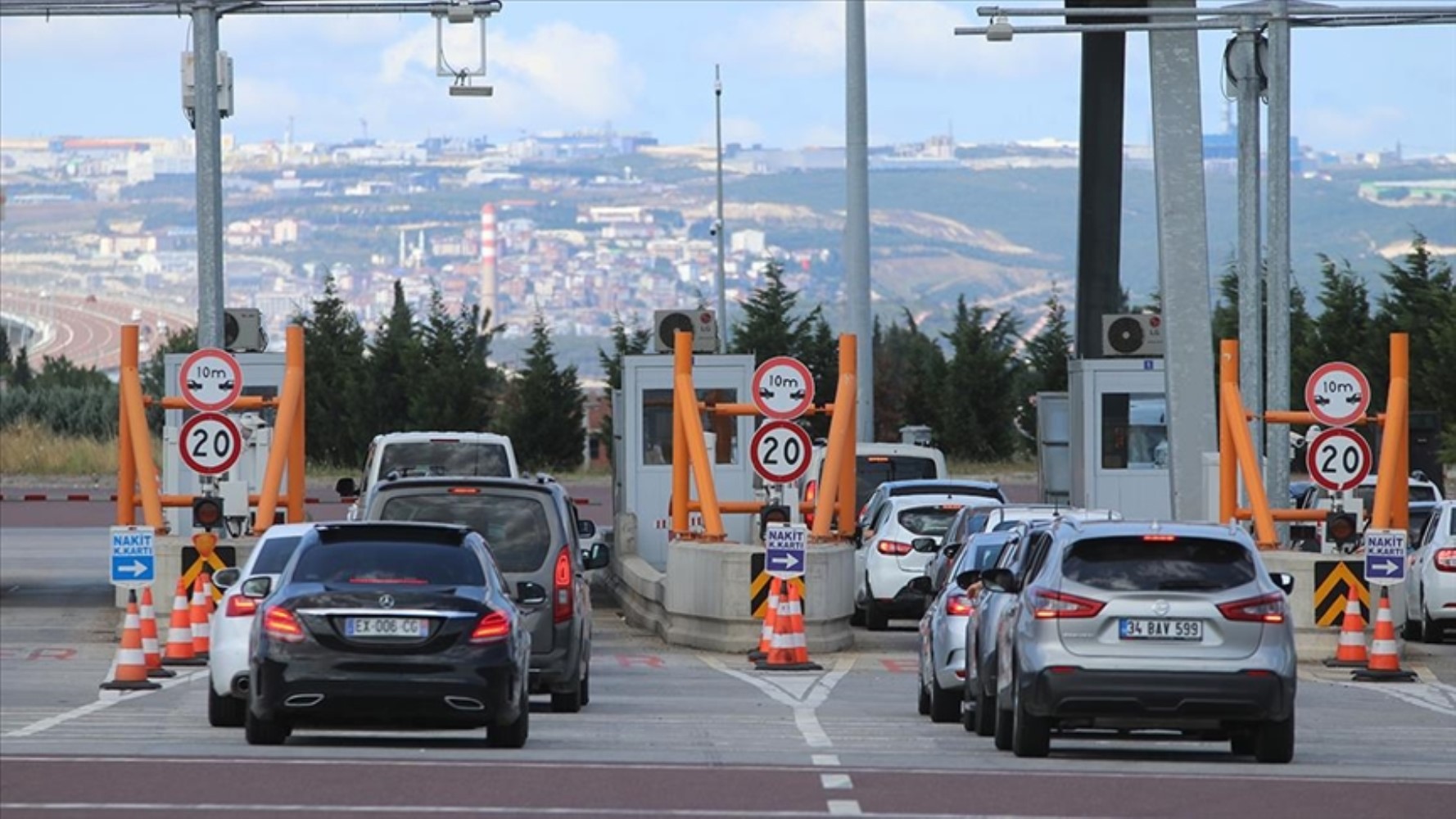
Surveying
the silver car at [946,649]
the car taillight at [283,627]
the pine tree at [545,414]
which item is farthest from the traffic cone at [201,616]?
the pine tree at [545,414]

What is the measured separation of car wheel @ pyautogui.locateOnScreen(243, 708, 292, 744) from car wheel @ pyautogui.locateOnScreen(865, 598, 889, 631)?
17.0m

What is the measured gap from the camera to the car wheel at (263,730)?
58.7 feet

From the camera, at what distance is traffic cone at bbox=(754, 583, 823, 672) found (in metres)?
27.9

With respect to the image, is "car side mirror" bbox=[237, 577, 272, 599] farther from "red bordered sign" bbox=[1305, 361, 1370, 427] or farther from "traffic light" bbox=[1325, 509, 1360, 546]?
"red bordered sign" bbox=[1305, 361, 1370, 427]

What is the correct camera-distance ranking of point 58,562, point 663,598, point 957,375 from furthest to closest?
point 957,375 → point 58,562 → point 663,598

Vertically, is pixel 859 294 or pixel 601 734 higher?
pixel 859 294

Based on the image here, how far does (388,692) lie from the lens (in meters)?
17.7

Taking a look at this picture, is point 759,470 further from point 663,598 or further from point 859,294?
point 859,294

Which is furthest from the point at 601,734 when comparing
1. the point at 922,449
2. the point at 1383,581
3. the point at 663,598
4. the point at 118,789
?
the point at 922,449

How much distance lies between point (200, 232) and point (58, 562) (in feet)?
43.3

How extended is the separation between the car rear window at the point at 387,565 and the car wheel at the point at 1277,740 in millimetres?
4517

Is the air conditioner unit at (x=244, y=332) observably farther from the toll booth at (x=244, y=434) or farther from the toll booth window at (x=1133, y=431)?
the toll booth window at (x=1133, y=431)

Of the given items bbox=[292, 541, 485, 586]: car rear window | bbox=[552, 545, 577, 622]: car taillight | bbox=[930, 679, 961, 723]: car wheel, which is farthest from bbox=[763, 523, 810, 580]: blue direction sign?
bbox=[292, 541, 485, 586]: car rear window

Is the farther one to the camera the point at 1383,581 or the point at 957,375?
the point at 957,375
